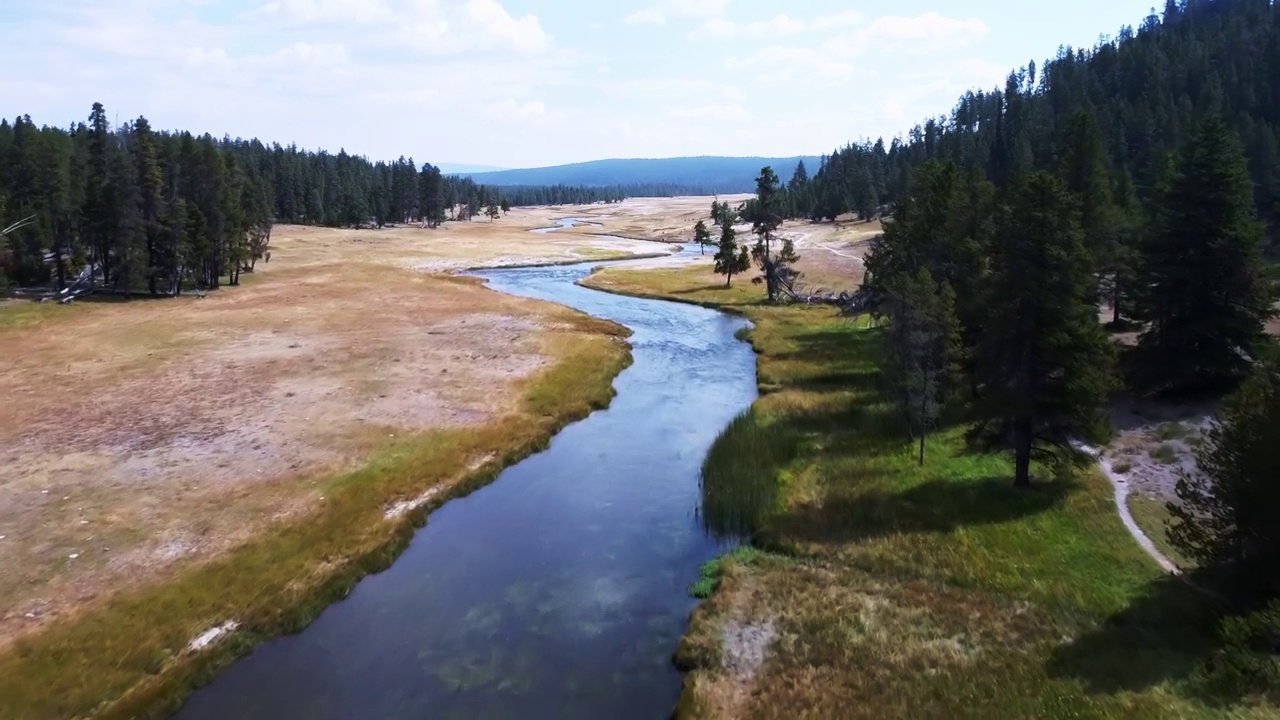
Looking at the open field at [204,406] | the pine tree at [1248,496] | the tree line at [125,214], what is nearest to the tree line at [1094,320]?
the pine tree at [1248,496]

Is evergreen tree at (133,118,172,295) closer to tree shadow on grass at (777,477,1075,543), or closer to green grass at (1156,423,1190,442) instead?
tree shadow on grass at (777,477,1075,543)

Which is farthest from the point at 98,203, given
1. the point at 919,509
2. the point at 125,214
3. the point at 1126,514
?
the point at 1126,514

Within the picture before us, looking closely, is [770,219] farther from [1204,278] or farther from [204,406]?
[204,406]

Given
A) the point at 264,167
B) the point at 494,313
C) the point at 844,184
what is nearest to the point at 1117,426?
the point at 494,313

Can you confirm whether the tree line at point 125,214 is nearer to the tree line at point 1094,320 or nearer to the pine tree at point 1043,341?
the tree line at point 1094,320

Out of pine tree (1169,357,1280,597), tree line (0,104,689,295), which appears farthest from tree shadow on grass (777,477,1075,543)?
tree line (0,104,689,295)
